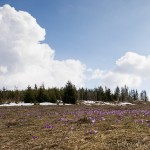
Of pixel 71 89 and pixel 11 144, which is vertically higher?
pixel 71 89

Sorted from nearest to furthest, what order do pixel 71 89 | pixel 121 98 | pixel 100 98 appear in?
pixel 71 89 < pixel 100 98 < pixel 121 98

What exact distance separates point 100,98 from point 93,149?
117m

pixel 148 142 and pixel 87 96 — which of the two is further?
pixel 87 96

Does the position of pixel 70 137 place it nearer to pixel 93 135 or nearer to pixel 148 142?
pixel 93 135

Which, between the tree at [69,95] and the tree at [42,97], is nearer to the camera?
the tree at [69,95]

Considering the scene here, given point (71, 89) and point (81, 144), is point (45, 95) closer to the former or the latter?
point (71, 89)

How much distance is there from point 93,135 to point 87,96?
139m

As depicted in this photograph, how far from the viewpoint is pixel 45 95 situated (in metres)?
86.8

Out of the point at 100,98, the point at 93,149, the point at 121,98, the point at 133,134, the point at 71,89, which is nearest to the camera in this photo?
the point at 93,149

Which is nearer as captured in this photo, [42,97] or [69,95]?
[69,95]

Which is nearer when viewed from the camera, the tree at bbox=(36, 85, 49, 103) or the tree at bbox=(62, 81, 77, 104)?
the tree at bbox=(62, 81, 77, 104)

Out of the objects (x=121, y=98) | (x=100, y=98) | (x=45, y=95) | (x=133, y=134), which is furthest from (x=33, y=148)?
(x=121, y=98)

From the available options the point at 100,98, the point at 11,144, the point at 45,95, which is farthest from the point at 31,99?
the point at 11,144

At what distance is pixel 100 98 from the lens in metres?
124
